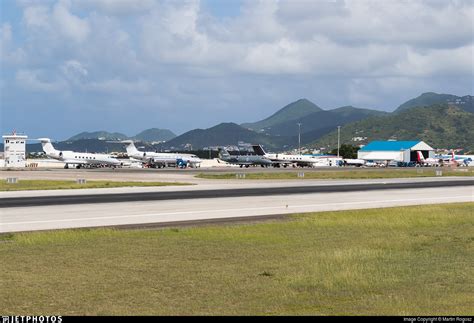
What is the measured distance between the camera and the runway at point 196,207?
33.4m

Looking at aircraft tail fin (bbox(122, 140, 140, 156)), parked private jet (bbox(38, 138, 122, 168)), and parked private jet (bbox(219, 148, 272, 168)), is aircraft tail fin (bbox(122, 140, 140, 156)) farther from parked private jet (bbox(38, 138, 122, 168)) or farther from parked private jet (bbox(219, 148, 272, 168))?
parked private jet (bbox(219, 148, 272, 168))

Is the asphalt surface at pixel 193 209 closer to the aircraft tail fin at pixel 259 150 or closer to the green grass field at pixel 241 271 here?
the green grass field at pixel 241 271

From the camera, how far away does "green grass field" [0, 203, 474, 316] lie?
47.3 feet

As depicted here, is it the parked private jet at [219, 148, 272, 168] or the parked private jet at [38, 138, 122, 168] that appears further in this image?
the parked private jet at [219, 148, 272, 168]

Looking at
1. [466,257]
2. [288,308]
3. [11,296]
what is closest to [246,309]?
[288,308]

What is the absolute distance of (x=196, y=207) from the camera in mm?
42312

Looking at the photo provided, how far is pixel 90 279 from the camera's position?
692 inches

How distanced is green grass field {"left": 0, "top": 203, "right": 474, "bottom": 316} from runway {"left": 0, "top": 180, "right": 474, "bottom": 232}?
4610 millimetres

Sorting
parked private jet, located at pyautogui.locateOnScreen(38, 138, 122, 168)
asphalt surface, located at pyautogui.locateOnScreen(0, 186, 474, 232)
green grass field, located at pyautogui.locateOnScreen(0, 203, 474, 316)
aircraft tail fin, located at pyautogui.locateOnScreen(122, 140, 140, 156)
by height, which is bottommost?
green grass field, located at pyautogui.locateOnScreen(0, 203, 474, 316)

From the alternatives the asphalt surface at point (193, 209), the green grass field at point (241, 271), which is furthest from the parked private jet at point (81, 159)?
the green grass field at point (241, 271)

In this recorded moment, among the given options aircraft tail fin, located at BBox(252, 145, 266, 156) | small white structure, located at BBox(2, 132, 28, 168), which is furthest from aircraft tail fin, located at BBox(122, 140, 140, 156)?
aircraft tail fin, located at BBox(252, 145, 266, 156)

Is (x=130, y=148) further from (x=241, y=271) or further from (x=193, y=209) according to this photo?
(x=241, y=271)

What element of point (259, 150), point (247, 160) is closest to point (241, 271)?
point (247, 160)

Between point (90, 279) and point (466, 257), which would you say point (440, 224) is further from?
point (90, 279)
